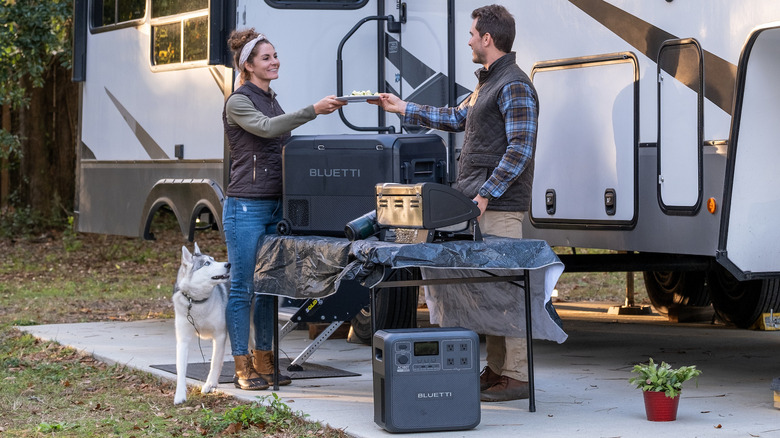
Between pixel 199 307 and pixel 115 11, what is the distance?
402cm

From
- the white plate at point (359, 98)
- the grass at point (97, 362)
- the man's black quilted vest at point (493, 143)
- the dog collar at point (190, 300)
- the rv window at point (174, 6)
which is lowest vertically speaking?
the grass at point (97, 362)

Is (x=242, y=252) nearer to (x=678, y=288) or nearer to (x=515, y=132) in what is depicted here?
(x=515, y=132)

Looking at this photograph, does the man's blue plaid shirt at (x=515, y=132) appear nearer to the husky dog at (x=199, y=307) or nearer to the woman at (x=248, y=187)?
the woman at (x=248, y=187)

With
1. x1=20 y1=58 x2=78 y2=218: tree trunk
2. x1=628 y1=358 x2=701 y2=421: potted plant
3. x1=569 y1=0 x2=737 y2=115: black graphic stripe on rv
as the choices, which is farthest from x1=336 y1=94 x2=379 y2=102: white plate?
x1=20 y1=58 x2=78 y2=218: tree trunk

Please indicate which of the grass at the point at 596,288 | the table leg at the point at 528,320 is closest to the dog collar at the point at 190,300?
the table leg at the point at 528,320

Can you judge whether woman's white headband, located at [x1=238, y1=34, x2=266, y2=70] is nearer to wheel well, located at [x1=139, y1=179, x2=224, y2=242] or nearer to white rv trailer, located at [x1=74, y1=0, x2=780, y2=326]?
white rv trailer, located at [x1=74, y1=0, x2=780, y2=326]

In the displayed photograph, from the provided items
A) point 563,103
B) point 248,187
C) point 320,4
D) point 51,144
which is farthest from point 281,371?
point 51,144

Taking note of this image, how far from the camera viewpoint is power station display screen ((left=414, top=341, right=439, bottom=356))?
206 inches

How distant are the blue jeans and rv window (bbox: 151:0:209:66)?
174 centimetres

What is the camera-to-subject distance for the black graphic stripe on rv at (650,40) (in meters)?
5.83

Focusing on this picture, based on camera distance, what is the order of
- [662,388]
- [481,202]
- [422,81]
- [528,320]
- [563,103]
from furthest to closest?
[422,81]
[563,103]
[481,202]
[528,320]
[662,388]

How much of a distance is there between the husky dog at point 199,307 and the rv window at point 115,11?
329 cm

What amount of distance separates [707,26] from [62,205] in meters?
13.3

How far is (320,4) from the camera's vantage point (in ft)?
25.5
